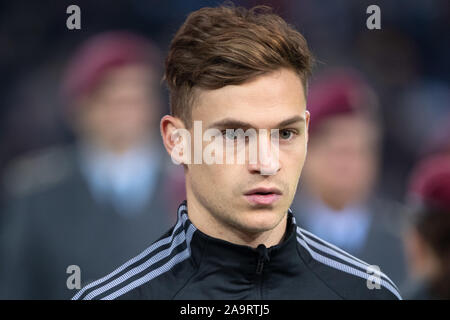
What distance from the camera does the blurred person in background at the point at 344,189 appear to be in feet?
17.9

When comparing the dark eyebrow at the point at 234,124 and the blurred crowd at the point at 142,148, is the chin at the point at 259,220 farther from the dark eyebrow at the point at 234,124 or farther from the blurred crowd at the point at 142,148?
the blurred crowd at the point at 142,148

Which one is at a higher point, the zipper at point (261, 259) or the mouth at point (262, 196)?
the mouth at point (262, 196)

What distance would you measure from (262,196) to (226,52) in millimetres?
615

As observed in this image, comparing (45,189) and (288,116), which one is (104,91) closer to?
(45,189)

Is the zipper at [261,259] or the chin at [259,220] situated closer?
the chin at [259,220]

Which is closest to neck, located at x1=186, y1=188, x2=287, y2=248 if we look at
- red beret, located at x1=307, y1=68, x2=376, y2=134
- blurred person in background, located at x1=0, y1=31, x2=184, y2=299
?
blurred person in background, located at x1=0, y1=31, x2=184, y2=299

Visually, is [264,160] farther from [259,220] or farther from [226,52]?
[226,52]

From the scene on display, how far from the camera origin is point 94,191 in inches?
209

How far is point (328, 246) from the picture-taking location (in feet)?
11.9

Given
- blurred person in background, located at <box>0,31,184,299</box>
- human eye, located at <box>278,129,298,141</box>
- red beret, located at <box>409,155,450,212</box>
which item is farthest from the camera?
blurred person in background, located at <box>0,31,184,299</box>

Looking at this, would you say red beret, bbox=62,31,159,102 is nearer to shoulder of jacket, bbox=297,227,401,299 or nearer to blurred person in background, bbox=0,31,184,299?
blurred person in background, bbox=0,31,184,299

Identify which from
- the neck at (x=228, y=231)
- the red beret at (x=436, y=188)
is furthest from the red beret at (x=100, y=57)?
the neck at (x=228, y=231)

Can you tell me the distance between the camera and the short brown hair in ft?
10.1

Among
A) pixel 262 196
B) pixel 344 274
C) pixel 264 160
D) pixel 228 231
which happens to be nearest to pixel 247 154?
pixel 264 160
